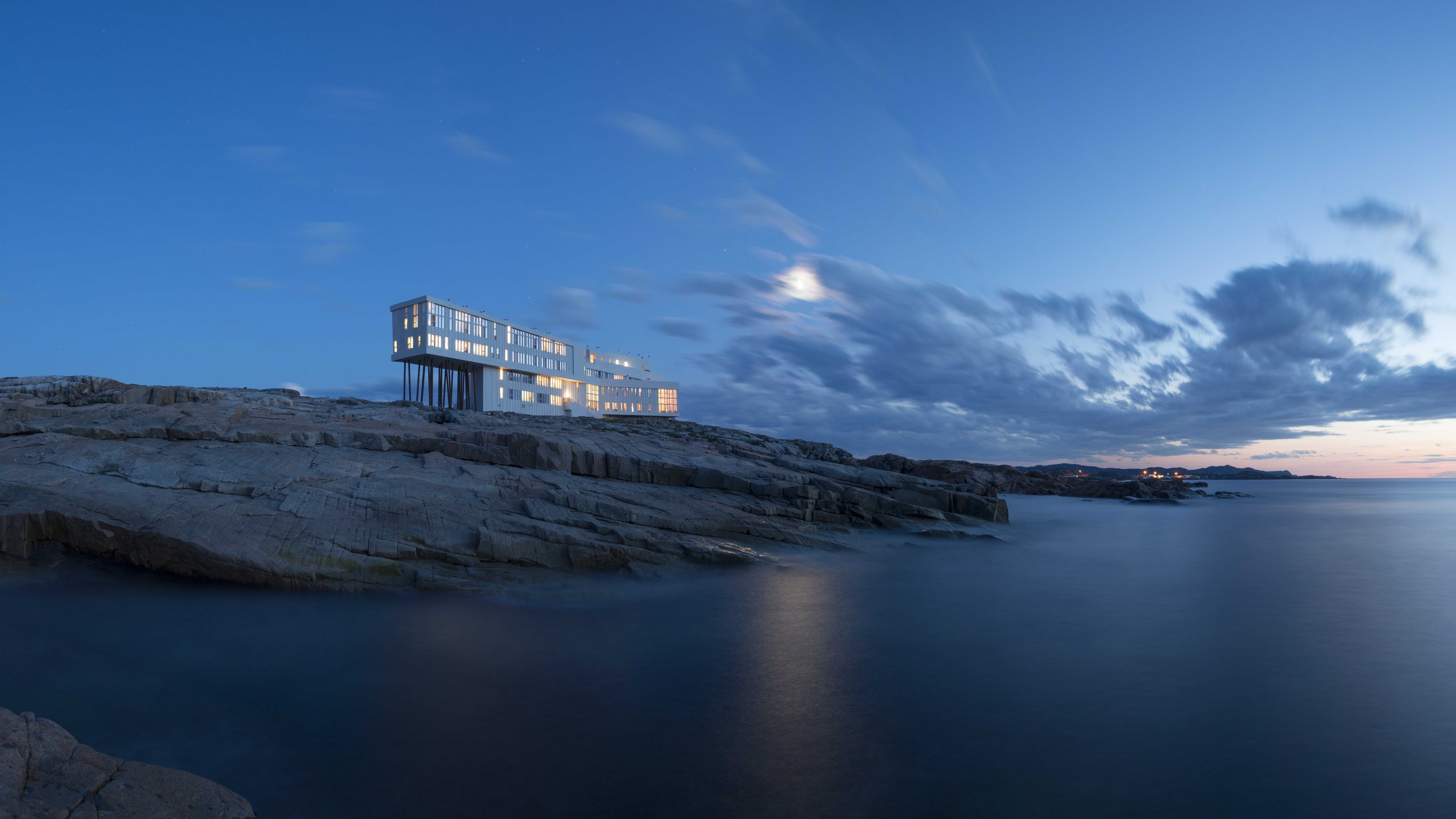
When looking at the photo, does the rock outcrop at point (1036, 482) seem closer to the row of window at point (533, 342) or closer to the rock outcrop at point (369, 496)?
the rock outcrop at point (369, 496)

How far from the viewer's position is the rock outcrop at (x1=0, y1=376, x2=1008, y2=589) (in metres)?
A: 17.1

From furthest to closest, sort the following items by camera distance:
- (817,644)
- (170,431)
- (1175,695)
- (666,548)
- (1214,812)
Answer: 1. (170,431)
2. (666,548)
3. (817,644)
4. (1175,695)
5. (1214,812)

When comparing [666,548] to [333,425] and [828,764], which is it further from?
[333,425]

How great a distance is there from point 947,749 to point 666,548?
12689 millimetres

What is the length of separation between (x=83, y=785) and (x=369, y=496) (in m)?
14.2

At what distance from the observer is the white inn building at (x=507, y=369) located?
6144 cm

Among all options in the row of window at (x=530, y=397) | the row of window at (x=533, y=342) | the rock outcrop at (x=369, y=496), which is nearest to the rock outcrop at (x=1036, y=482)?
the rock outcrop at (x=369, y=496)

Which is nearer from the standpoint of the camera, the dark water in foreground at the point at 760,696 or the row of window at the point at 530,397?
the dark water in foreground at the point at 760,696

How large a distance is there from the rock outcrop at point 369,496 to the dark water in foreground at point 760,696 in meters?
1.25

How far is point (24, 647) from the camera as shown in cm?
1258

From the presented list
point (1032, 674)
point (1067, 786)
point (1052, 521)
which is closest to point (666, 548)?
point (1032, 674)

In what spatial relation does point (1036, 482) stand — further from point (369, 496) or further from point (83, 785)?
point (83, 785)

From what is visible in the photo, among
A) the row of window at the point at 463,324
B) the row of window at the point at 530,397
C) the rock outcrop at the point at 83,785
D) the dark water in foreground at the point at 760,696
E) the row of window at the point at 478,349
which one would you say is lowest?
the dark water in foreground at the point at 760,696

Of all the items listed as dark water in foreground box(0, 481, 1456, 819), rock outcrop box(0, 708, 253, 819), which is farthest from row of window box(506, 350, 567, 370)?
rock outcrop box(0, 708, 253, 819)
